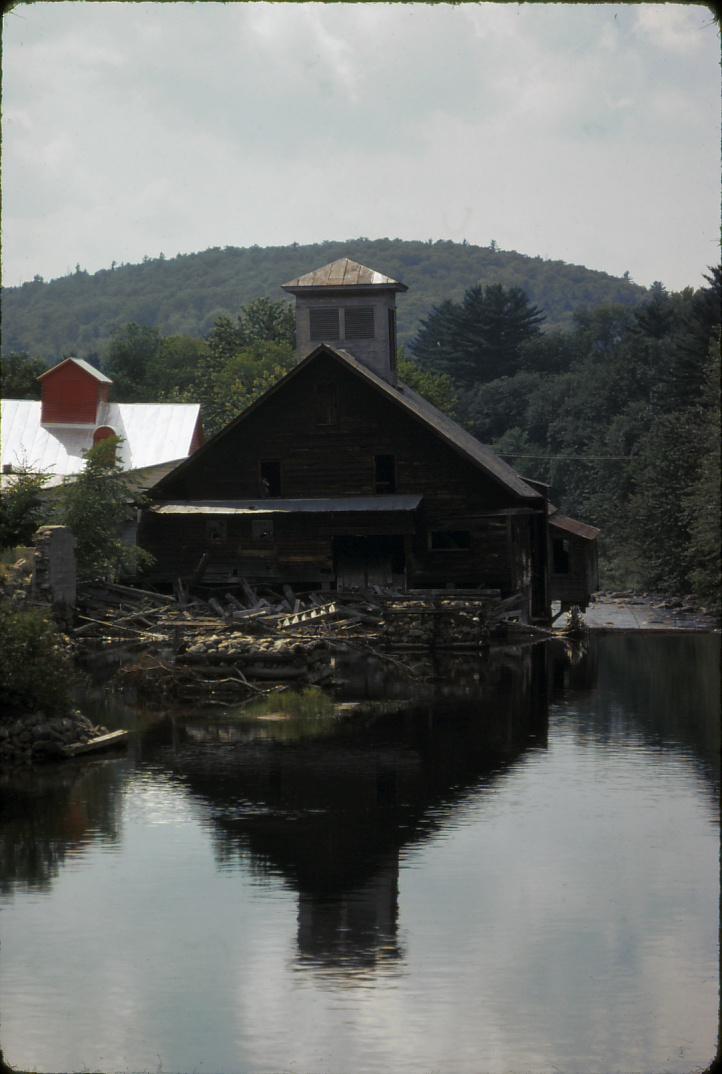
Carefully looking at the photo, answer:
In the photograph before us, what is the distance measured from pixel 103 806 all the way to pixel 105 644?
21.2 metres

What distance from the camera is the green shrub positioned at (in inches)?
1057

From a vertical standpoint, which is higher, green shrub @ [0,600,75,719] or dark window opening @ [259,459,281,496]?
dark window opening @ [259,459,281,496]

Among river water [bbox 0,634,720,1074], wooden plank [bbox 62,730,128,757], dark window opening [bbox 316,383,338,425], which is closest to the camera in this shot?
river water [bbox 0,634,720,1074]

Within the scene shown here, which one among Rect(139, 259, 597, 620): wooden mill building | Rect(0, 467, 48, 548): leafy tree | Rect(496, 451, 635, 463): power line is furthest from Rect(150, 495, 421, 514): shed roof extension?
Rect(496, 451, 635, 463): power line

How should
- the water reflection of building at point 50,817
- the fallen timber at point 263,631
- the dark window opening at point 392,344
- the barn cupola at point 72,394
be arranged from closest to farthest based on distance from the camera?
the water reflection of building at point 50,817 → the fallen timber at point 263,631 → the dark window opening at point 392,344 → the barn cupola at point 72,394

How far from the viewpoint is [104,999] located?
1418 cm

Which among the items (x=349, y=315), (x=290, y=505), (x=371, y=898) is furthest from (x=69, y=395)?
(x=371, y=898)

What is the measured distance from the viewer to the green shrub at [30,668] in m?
26.8

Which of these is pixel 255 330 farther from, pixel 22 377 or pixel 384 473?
pixel 384 473

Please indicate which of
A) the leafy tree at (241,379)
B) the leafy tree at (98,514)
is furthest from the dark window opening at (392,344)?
the leafy tree at (241,379)

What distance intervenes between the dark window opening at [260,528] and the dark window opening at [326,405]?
385 cm

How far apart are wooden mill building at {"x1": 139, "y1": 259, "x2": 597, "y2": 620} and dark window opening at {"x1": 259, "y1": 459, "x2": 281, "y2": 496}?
1.8 inches

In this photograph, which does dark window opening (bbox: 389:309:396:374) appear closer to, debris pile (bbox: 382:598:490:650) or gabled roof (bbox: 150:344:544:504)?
gabled roof (bbox: 150:344:544:504)

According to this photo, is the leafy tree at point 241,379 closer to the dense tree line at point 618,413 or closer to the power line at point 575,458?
the dense tree line at point 618,413
